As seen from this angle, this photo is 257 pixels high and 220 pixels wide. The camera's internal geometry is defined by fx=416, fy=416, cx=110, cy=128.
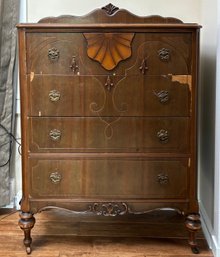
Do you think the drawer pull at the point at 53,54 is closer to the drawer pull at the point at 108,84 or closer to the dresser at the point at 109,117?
the dresser at the point at 109,117

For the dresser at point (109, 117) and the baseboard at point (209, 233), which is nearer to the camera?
the dresser at point (109, 117)

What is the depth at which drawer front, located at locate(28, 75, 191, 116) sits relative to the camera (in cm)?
199

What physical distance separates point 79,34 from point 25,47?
265 mm

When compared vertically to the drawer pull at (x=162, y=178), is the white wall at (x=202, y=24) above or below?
above

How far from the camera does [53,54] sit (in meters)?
1.98

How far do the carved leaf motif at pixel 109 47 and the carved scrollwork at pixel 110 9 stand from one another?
454 millimetres

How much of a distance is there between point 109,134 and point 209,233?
2.60 feet

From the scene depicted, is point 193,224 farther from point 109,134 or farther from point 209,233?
point 109,134

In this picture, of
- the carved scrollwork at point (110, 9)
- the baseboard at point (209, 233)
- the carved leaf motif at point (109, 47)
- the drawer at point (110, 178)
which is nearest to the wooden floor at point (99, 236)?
the baseboard at point (209, 233)

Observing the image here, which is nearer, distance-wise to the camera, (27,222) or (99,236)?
(27,222)

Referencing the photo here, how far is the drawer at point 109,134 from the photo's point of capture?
Result: 2020 millimetres

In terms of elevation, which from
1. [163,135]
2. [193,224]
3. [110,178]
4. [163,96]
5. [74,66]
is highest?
[74,66]

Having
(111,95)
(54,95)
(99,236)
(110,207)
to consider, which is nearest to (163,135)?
(111,95)

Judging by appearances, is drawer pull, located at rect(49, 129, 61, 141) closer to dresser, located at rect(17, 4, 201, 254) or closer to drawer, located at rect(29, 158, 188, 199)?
dresser, located at rect(17, 4, 201, 254)
